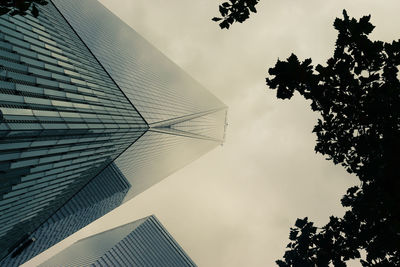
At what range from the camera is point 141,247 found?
128m

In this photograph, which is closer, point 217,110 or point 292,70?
point 292,70

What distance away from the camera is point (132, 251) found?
4793 inches

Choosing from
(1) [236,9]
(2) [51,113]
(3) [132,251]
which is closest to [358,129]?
(1) [236,9]

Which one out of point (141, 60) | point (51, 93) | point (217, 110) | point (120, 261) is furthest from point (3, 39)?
point (217, 110)

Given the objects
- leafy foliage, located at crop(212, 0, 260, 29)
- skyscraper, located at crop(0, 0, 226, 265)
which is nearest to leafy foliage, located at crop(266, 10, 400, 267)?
leafy foliage, located at crop(212, 0, 260, 29)

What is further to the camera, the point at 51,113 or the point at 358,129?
the point at 51,113

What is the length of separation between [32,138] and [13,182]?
5.04m

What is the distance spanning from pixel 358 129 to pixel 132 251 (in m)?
127

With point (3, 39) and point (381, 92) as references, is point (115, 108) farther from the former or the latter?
point (381, 92)

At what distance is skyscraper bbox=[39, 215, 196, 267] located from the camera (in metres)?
114

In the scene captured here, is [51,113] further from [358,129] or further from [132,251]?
[132,251]

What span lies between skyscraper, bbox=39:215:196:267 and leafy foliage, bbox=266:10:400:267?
368 feet

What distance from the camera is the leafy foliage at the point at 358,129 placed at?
7312mm

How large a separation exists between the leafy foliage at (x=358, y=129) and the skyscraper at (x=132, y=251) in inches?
4417
